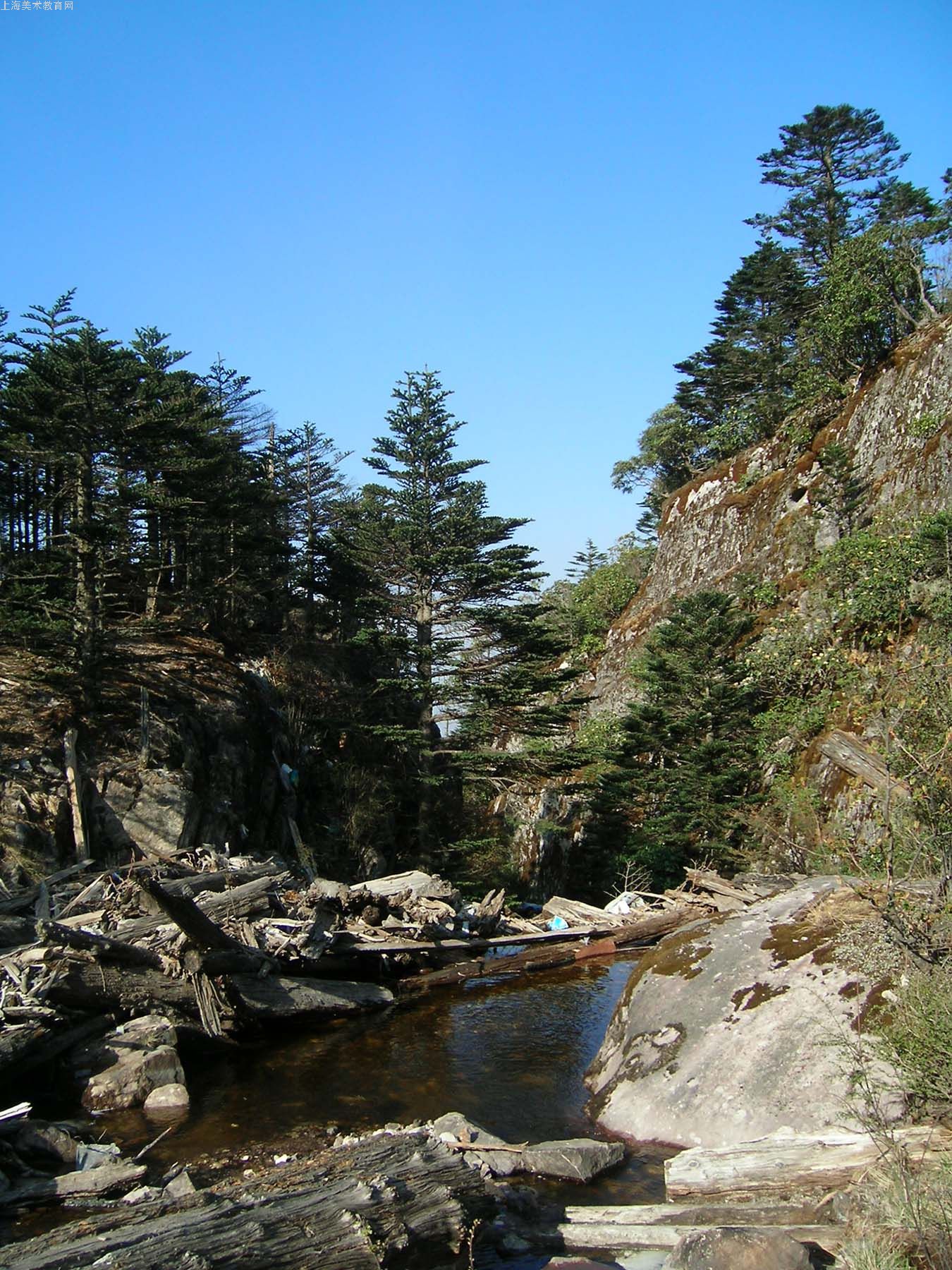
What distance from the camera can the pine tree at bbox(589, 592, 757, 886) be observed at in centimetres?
2266

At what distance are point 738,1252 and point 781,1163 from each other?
4.86 ft

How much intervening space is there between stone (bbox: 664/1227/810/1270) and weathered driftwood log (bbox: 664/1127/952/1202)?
115cm

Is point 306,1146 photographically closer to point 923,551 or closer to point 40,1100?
point 40,1100

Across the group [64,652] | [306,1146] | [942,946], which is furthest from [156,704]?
[942,946]

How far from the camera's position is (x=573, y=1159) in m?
7.20

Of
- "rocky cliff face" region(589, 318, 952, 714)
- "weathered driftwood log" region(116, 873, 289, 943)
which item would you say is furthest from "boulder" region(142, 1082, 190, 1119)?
"rocky cliff face" region(589, 318, 952, 714)

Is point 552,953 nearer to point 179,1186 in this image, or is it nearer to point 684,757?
point 684,757

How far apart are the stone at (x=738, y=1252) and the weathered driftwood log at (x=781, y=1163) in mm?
1145

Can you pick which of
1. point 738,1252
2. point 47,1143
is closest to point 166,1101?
point 47,1143

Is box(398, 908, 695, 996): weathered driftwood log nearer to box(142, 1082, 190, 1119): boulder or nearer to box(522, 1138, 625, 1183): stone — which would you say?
box(142, 1082, 190, 1119): boulder

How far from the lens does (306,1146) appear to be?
27.0 feet

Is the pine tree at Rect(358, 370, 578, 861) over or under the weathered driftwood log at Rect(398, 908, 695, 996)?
over

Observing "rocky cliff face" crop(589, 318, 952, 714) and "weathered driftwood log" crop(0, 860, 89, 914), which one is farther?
"rocky cliff face" crop(589, 318, 952, 714)

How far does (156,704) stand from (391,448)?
1153cm
